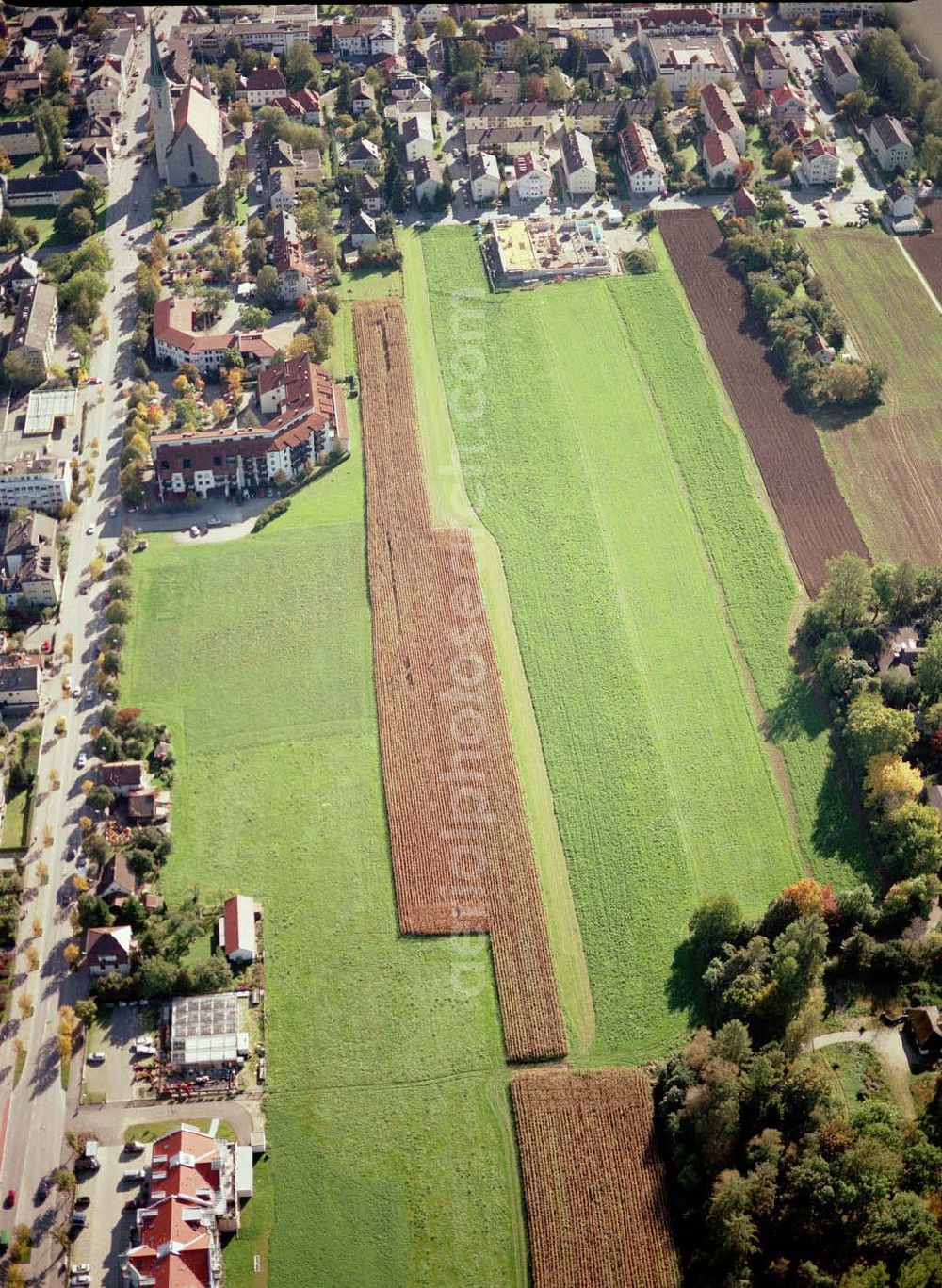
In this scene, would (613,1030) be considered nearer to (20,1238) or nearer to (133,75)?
(20,1238)

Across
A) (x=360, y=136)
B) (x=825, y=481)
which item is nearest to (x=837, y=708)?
(x=825, y=481)

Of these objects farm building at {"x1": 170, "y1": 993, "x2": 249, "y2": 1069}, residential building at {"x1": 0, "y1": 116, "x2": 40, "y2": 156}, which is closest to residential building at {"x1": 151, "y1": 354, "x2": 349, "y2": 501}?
farm building at {"x1": 170, "y1": 993, "x2": 249, "y2": 1069}

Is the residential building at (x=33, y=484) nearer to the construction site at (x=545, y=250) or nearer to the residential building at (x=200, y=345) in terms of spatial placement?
the residential building at (x=200, y=345)

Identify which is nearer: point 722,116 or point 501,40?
point 722,116

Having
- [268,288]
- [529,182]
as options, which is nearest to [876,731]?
[268,288]

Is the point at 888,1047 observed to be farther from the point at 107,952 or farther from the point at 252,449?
the point at 252,449

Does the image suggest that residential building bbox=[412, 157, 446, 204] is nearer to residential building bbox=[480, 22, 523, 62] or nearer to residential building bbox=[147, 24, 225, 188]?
residential building bbox=[147, 24, 225, 188]

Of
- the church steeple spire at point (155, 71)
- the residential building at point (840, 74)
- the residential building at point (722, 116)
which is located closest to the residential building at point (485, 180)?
the residential building at point (722, 116)
